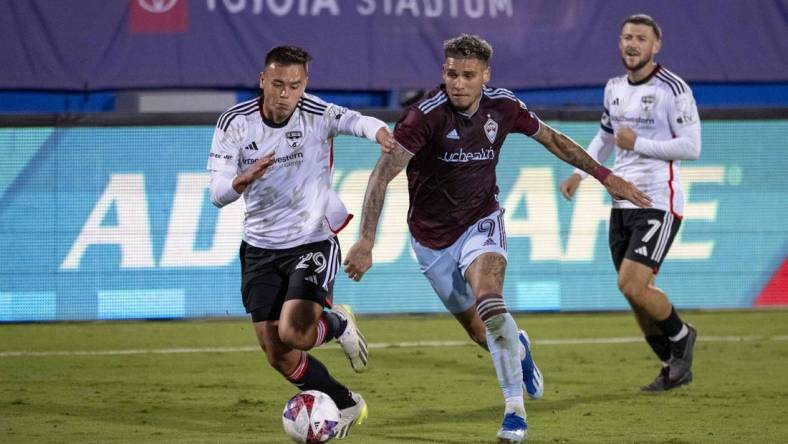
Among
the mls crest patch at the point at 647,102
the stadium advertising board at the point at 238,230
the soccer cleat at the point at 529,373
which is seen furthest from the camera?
the stadium advertising board at the point at 238,230

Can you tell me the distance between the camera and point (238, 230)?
44.3 feet

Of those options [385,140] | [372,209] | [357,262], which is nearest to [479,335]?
[372,209]

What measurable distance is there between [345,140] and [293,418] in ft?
23.0

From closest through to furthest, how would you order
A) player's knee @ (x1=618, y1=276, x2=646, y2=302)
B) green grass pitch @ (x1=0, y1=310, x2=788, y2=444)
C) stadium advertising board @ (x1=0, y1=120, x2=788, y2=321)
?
green grass pitch @ (x1=0, y1=310, x2=788, y2=444)
player's knee @ (x1=618, y1=276, x2=646, y2=302)
stadium advertising board @ (x1=0, y1=120, x2=788, y2=321)

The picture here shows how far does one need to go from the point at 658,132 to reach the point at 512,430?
3279mm

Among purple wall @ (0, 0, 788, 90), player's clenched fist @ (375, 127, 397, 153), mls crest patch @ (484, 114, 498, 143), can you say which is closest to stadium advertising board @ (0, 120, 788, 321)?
purple wall @ (0, 0, 788, 90)

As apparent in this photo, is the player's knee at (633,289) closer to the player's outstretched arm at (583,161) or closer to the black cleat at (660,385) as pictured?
the black cleat at (660,385)

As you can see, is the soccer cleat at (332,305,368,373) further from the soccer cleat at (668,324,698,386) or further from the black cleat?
the soccer cleat at (668,324,698,386)

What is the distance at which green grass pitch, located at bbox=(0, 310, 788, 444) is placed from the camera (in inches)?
305

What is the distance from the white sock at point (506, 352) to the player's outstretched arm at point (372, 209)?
86 centimetres

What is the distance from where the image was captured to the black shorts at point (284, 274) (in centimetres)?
762

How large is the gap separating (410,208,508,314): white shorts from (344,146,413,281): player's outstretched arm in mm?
648

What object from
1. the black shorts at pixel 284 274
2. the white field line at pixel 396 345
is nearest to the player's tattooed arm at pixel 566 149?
the black shorts at pixel 284 274

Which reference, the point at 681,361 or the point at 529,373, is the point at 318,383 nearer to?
the point at 529,373
